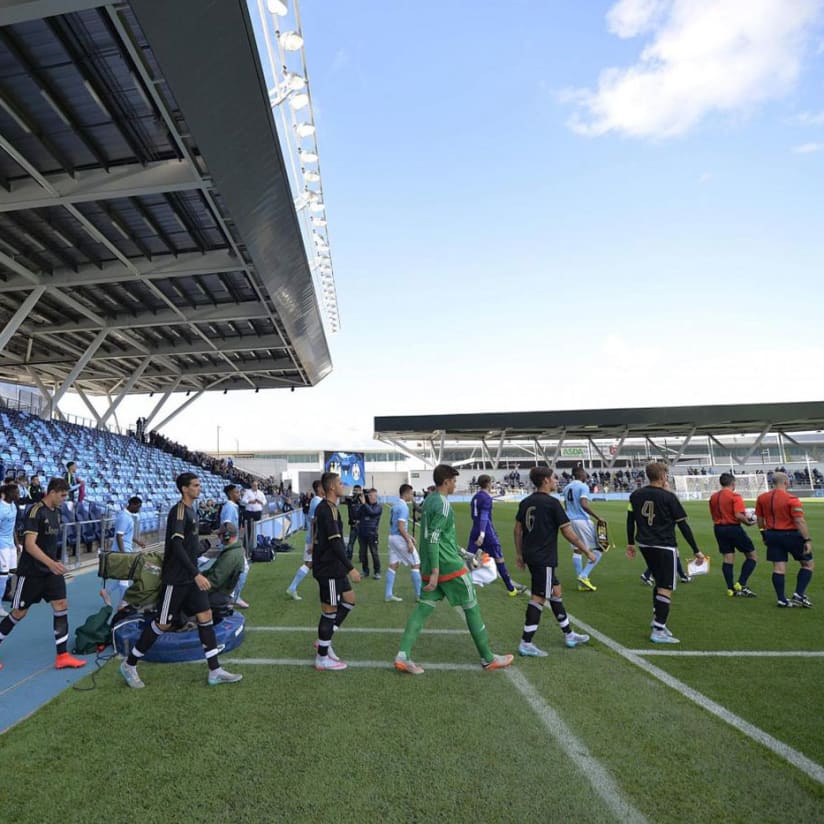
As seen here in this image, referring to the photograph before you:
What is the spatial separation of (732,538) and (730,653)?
321cm

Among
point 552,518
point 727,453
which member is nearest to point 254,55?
point 552,518

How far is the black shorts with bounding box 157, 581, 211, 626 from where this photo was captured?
14.3 feet

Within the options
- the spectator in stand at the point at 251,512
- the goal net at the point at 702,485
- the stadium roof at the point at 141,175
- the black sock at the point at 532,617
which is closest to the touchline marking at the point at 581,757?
the black sock at the point at 532,617

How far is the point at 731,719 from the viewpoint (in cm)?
363

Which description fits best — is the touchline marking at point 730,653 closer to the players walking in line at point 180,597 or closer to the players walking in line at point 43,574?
the players walking in line at point 180,597

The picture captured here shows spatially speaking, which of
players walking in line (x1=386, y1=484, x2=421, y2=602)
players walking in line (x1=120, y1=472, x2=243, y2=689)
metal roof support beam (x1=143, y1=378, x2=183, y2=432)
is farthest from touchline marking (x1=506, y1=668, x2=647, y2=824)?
metal roof support beam (x1=143, y1=378, x2=183, y2=432)

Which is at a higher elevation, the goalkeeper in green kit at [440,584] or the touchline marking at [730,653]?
the goalkeeper in green kit at [440,584]

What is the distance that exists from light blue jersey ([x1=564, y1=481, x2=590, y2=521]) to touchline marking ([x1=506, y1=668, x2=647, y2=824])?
4564 mm

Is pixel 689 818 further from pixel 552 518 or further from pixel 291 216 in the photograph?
pixel 291 216

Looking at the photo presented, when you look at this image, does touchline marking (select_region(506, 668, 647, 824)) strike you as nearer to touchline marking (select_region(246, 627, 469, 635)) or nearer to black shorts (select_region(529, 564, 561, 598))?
black shorts (select_region(529, 564, 561, 598))

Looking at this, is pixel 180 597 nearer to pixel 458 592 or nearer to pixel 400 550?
pixel 458 592

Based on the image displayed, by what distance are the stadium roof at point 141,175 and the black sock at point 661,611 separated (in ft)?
33.8

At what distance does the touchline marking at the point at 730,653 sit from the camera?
5016 millimetres

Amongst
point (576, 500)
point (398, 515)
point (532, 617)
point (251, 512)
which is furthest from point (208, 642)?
point (251, 512)
